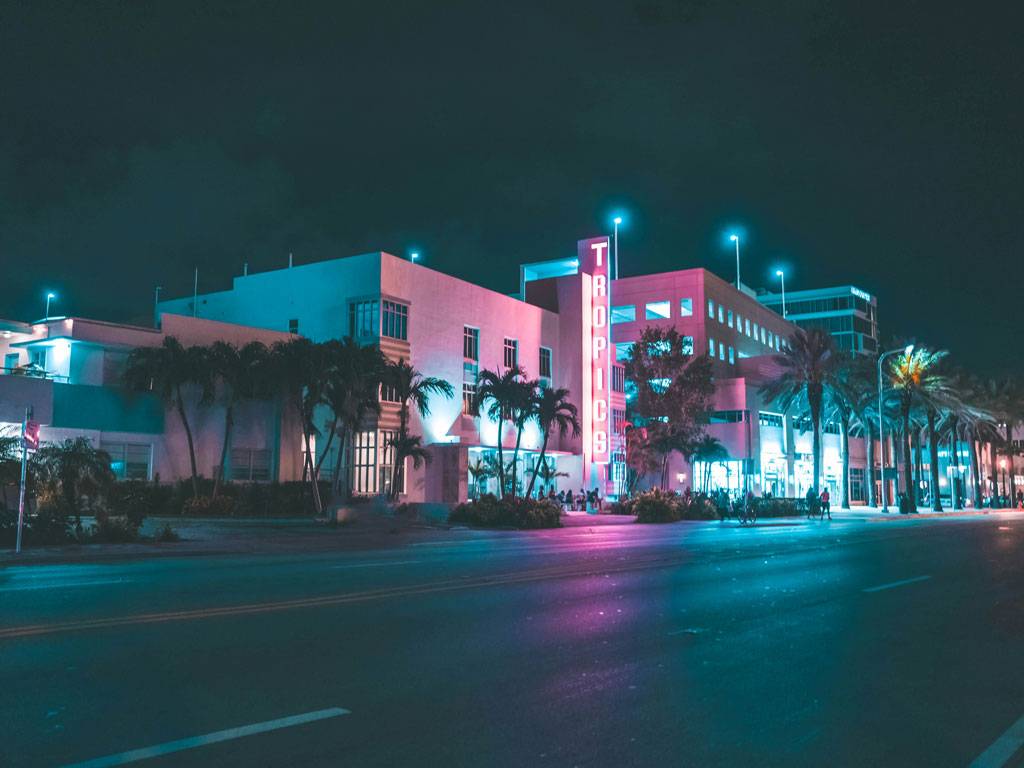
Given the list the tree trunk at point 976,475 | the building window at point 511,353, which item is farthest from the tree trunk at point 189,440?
the tree trunk at point 976,475

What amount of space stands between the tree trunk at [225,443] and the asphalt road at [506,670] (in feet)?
73.8

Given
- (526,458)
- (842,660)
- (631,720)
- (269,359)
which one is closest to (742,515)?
(526,458)

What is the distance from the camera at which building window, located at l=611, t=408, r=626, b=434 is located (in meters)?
59.6

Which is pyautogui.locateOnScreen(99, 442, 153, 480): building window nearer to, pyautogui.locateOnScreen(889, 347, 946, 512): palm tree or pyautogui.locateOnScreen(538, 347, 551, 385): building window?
pyautogui.locateOnScreen(538, 347, 551, 385): building window

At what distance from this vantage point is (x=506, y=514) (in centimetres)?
3725

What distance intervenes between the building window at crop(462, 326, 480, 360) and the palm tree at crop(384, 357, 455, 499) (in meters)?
6.81

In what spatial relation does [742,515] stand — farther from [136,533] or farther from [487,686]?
[487,686]

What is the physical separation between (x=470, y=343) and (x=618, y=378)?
1410 centimetres

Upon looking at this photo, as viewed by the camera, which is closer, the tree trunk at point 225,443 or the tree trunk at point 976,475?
the tree trunk at point 225,443

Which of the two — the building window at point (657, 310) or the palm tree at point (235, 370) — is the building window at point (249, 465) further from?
the building window at point (657, 310)

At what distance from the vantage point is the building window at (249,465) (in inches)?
1617

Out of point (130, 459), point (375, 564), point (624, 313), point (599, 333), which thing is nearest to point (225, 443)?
point (130, 459)


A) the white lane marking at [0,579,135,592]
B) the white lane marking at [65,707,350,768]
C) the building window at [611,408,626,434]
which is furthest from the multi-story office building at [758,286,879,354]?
the white lane marking at [65,707,350,768]

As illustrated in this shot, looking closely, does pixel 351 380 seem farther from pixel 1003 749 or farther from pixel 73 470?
pixel 1003 749
